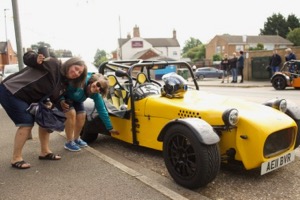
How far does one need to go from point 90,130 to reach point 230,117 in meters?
2.75

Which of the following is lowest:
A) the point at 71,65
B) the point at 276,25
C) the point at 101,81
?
the point at 101,81

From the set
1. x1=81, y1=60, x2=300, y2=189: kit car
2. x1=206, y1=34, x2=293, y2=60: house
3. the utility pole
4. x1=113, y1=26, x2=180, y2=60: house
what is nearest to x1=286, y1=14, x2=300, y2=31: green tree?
x1=206, y1=34, x2=293, y2=60: house

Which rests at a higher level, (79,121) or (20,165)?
(79,121)

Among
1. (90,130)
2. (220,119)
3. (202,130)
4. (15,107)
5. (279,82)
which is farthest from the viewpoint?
(279,82)

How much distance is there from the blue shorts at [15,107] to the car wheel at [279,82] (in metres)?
12.6

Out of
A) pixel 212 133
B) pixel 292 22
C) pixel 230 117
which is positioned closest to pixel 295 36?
pixel 292 22

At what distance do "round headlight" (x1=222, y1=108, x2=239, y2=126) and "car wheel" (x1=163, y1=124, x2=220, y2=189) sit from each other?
1.04 ft

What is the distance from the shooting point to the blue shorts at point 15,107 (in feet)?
14.4

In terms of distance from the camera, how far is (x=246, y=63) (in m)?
23.5

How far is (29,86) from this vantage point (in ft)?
14.5

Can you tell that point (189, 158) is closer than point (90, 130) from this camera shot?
Yes

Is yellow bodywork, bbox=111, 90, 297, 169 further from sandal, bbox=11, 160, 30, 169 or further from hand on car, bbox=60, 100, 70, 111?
sandal, bbox=11, 160, 30, 169

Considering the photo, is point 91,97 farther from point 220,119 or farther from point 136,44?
point 136,44

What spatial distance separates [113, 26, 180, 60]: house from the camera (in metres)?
78.4
